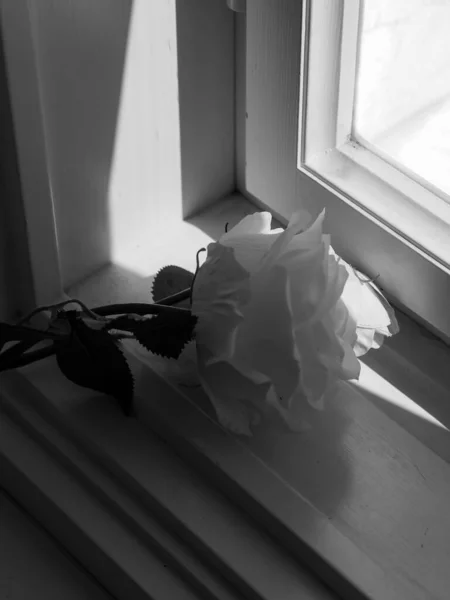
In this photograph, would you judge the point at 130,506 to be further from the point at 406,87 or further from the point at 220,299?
the point at 406,87

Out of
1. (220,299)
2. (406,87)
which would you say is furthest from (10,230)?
(406,87)

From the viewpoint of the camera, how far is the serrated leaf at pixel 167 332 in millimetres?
604

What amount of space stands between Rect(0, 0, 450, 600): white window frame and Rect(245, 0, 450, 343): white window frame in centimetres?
2

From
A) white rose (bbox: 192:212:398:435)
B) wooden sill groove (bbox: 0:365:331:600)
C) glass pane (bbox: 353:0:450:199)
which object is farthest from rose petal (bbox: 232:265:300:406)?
glass pane (bbox: 353:0:450:199)

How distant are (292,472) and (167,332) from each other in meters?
0.14

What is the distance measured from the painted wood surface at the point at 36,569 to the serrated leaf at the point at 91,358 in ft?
0.48

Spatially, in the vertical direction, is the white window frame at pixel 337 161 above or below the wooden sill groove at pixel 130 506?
above

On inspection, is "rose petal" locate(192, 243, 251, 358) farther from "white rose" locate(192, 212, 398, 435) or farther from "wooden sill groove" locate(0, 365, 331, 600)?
"wooden sill groove" locate(0, 365, 331, 600)

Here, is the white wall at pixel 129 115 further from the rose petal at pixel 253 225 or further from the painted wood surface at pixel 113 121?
the rose petal at pixel 253 225

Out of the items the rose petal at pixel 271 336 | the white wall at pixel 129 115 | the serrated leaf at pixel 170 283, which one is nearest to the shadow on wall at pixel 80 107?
the white wall at pixel 129 115

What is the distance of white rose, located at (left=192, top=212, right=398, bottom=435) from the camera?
575mm

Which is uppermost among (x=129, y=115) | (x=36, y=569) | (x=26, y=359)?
Result: (x=129, y=115)

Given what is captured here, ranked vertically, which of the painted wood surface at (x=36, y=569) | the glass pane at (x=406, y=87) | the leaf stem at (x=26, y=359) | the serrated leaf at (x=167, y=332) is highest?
the glass pane at (x=406, y=87)

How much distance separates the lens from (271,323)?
0.59 metres
